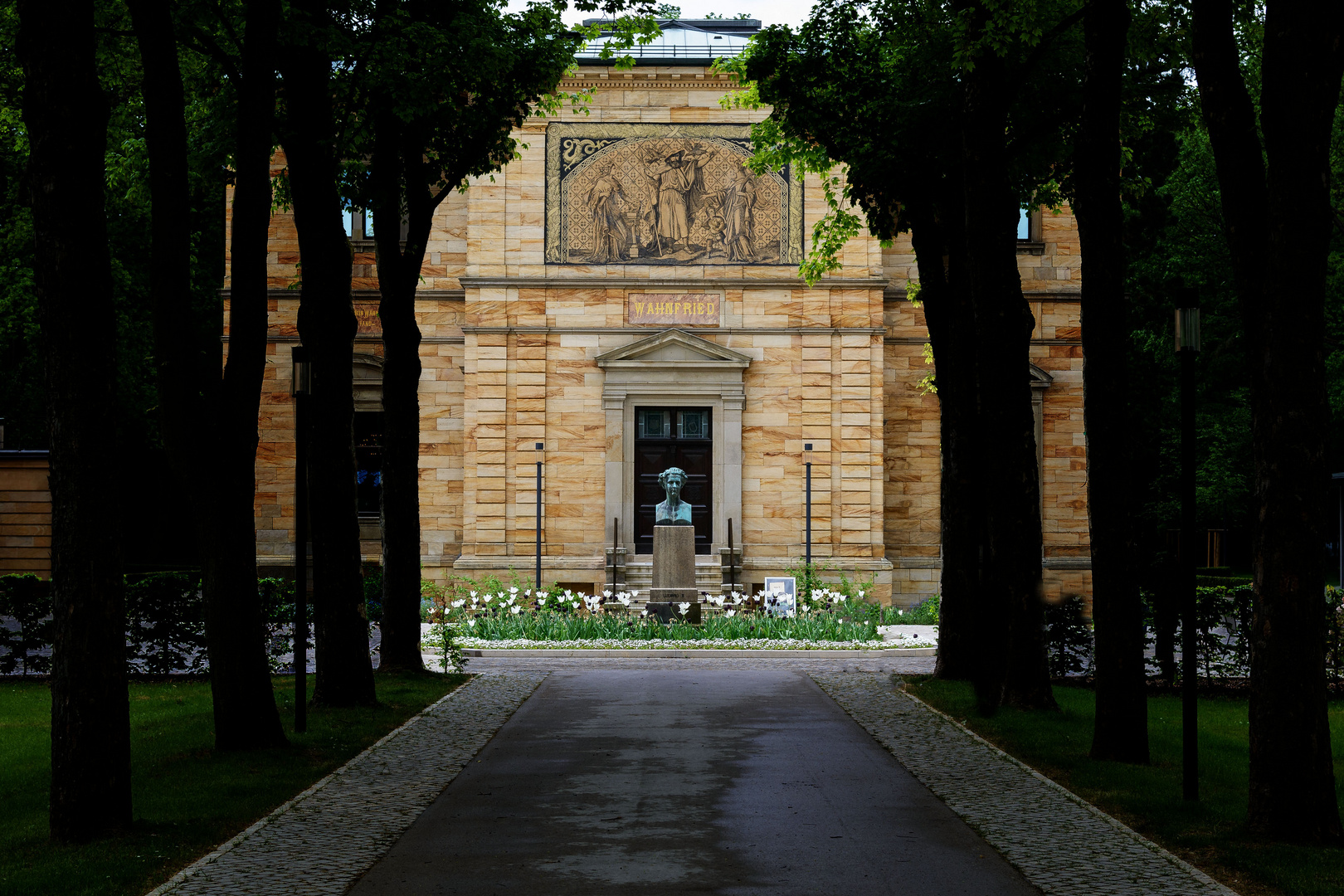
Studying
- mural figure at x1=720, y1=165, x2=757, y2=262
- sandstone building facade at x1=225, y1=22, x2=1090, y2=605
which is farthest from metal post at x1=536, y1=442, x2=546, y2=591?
mural figure at x1=720, y1=165, x2=757, y2=262

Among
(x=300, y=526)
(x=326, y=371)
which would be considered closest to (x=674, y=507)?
(x=326, y=371)

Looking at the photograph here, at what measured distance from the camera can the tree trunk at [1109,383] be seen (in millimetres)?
11125

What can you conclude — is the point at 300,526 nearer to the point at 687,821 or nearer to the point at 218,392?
the point at 218,392

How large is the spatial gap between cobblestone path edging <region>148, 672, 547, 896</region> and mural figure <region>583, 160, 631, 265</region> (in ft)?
71.1

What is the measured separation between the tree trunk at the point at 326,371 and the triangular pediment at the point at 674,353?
19.8 metres

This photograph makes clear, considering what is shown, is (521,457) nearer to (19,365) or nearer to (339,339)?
(19,365)

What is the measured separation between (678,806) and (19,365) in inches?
1445

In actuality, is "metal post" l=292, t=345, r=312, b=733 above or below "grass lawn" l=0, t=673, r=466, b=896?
above

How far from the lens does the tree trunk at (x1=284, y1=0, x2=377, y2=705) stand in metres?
14.5

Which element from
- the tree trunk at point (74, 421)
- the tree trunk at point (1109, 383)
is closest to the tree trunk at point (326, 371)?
the tree trunk at point (74, 421)

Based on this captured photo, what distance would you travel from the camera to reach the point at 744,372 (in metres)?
34.8

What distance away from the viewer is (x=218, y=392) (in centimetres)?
1173

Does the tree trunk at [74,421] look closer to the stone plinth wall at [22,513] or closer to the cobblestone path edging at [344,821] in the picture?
the cobblestone path edging at [344,821]

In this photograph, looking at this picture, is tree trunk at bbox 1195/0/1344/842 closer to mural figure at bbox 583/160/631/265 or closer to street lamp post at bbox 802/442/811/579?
street lamp post at bbox 802/442/811/579
